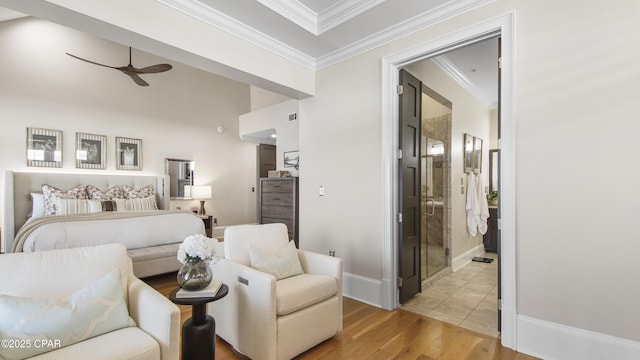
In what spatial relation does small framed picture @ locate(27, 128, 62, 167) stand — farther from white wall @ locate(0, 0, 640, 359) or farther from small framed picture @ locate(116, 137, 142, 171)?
white wall @ locate(0, 0, 640, 359)

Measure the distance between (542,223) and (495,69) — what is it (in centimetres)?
283

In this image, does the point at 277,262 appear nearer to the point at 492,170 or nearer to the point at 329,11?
the point at 329,11

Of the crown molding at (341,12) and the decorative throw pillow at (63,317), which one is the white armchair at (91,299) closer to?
the decorative throw pillow at (63,317)

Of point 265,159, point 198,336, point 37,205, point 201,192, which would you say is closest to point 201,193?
point 201,192

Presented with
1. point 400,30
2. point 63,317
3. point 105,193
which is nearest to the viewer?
point 63,317

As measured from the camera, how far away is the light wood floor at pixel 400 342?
2.12 metres

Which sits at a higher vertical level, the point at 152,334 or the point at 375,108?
the point at 375,108

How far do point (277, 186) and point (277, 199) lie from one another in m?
0.21

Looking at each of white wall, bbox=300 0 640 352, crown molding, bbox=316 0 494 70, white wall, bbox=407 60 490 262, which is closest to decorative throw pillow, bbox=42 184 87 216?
crown molding, bbox=316 0 494 70

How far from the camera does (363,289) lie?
3.13 m

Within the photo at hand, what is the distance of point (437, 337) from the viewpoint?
2.39 m

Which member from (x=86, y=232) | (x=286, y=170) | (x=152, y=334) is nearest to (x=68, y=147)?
(x=86, y=232)

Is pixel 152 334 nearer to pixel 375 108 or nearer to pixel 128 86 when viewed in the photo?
pixel 375 108

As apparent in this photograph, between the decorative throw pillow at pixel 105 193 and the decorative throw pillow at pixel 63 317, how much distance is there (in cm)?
425
